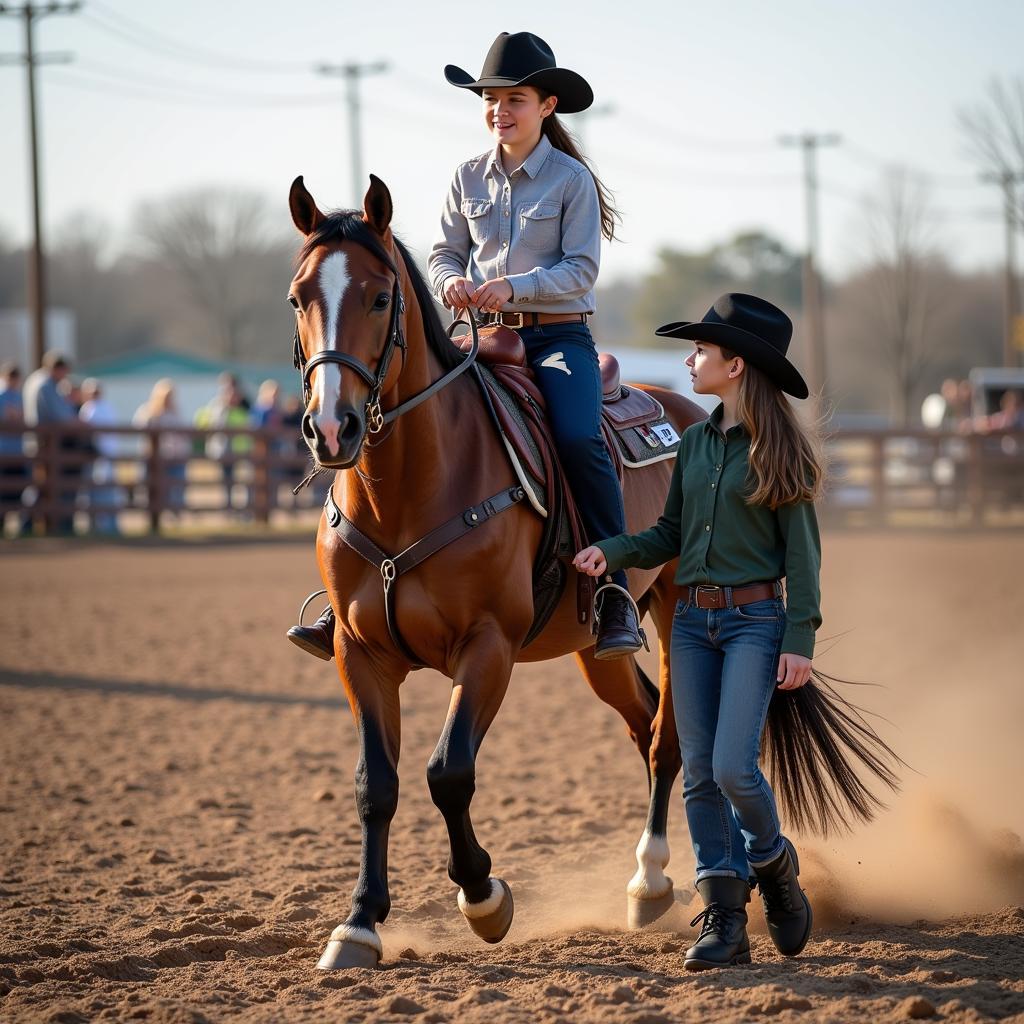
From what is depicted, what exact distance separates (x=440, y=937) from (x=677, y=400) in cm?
276

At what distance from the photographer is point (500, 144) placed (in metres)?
5.09

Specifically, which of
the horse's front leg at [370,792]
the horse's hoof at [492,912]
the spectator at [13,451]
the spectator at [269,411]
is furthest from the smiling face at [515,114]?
the spectator at [269,411]

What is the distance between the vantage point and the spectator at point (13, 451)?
19391 millimetres

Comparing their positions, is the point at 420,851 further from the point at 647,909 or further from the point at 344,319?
the point at 344,319

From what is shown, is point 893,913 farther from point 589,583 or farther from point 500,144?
point 500,144

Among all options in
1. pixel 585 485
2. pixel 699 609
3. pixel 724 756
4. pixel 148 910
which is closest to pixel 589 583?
pixel 585 485

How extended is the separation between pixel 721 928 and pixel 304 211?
2.62m

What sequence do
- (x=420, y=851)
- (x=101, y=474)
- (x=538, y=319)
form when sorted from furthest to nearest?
(x=101, y=474), (x=420, y=851), (x=538, y=319)

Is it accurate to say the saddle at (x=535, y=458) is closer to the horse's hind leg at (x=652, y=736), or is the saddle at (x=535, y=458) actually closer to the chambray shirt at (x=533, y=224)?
the chambray shirt at (x=533, y=224)

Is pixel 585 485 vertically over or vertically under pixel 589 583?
over

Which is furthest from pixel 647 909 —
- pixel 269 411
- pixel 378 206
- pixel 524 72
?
pixel 269 411

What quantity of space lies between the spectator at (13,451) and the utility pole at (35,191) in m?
4.91

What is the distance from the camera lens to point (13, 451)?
19594 millimetres

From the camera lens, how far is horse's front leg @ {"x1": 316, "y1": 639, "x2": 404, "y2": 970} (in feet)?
14.0
